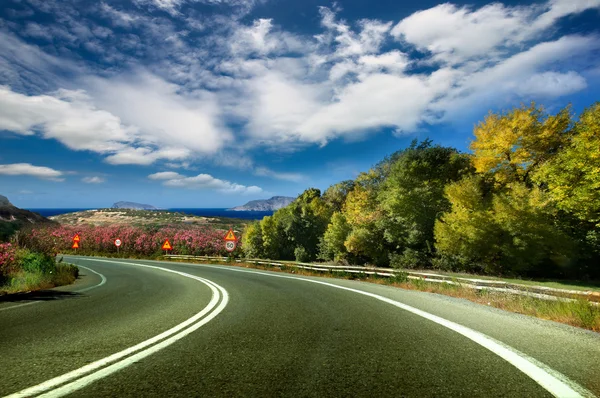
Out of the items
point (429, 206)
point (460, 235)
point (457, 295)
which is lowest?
point (457, 295)

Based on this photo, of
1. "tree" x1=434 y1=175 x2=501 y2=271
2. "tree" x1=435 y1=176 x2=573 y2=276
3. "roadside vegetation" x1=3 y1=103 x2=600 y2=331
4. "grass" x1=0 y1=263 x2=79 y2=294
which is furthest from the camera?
"tree" x1=434 y1=175 x2=501 y2=271

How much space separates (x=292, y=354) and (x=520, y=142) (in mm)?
35833

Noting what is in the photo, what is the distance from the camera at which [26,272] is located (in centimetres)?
1323

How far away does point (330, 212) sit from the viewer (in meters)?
57.4

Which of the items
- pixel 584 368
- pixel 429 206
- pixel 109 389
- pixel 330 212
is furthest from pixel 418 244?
pixel 109 389

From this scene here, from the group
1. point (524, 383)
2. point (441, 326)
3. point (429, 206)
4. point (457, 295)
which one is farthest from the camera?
point (429, 206)

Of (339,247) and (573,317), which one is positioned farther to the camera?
(339,247)

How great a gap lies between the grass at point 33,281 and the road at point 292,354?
4.65 m

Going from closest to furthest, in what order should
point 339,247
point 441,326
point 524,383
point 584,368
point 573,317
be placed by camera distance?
point 524,383 → point 584,368 → point 441,326 → point 573,317 → point 339,247

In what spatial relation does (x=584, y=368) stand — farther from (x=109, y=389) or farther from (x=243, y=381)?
(x=109, y=389)

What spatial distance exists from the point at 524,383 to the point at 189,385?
3095 mm

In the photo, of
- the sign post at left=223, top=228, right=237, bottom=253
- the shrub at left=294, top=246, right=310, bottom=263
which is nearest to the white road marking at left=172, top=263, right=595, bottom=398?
the sign post at left=223, top=228, right=237, bottom=253

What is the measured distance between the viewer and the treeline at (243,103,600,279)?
2414 centimetres

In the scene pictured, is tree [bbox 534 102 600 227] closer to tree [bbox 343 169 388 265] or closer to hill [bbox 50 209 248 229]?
tree [bbox 343 169 388 265]
